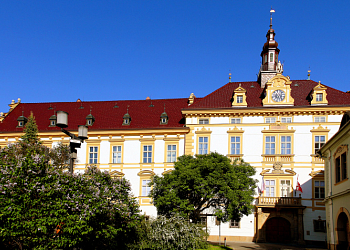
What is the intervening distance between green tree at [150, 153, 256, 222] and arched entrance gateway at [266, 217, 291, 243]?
23.0 feet

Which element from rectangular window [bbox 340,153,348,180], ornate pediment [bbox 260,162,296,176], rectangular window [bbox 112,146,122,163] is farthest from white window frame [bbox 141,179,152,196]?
rectangular window [bbox 340,153,348,180]

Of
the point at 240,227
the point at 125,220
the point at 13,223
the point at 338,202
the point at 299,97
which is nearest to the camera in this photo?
the point at 13,223

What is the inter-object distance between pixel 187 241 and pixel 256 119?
18.0 meters

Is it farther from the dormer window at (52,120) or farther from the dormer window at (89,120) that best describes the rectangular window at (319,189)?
the dormer window at (52,120)

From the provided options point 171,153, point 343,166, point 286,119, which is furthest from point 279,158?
point 343,166

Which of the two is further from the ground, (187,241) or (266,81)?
(266,81)

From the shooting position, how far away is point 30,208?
51.8 ft

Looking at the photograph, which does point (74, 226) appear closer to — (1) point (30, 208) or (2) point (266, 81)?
(1) point (30, 208)

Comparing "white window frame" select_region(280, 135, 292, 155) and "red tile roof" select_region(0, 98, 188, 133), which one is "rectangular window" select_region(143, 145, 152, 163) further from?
"white window frame" select_region(280, 135, 292, 155)

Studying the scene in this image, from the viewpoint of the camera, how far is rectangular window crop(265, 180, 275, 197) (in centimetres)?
3694

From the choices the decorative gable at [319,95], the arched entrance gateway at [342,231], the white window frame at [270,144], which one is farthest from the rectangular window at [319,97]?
the arched entrance gateway at [342,231]

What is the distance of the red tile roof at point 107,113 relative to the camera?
4216cm

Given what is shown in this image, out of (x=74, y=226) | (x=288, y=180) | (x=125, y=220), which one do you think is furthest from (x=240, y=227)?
(x=74, y=226)

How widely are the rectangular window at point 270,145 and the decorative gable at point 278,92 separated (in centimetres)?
319
